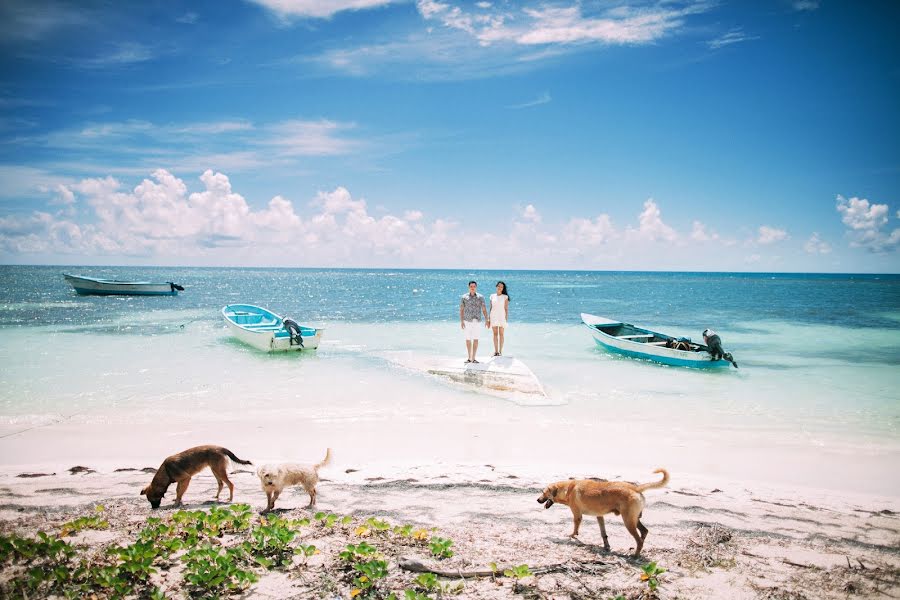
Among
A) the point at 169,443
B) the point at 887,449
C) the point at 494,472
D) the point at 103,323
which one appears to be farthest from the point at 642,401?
the point at 103,323

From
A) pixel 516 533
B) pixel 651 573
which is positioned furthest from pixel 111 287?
pixel 651 573

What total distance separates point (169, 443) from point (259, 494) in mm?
3776

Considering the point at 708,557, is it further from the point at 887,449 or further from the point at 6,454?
the point at 6,454

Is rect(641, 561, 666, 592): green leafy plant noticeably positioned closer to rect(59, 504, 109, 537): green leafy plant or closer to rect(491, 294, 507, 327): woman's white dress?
rect(59, 504, 109, 537): green leafy plant

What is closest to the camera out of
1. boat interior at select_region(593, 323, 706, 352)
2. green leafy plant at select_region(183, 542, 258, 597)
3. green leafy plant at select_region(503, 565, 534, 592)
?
green leafy plant at select_region(183, 542, 258, 597)

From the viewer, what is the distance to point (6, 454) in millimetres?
8219

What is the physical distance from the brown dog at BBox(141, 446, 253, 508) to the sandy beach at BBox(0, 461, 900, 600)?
0.22m

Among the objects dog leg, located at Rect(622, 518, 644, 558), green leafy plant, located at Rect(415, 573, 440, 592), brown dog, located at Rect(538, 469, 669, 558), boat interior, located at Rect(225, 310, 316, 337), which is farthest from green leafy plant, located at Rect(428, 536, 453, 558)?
boat interior, located at Rect(225, 310, 316, 337)

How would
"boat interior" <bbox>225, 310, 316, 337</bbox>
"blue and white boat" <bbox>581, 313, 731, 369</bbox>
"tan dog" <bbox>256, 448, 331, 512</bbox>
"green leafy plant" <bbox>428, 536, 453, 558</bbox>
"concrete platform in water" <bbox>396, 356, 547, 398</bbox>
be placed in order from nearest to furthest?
"green leafy plant" <bbox>428, 536, 453, 558</bbox> → "tan dog" <bbox>256, 448, 331, 512</bbox> → "concrete platform in water" <bbox>396, 356, 547, 398</bbox> → "blue and white boat" <bbox>581, 313, 731, 369</bbox> → "boat interior" <bbox>225, 310, 316, 337</bbox>

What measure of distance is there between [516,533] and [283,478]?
259 centimetres

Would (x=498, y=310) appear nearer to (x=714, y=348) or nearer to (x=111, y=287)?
(x=714, y=348)

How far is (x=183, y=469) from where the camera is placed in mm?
5539

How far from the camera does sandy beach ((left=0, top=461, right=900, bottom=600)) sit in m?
4.01

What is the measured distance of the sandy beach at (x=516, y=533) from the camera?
4.01m
